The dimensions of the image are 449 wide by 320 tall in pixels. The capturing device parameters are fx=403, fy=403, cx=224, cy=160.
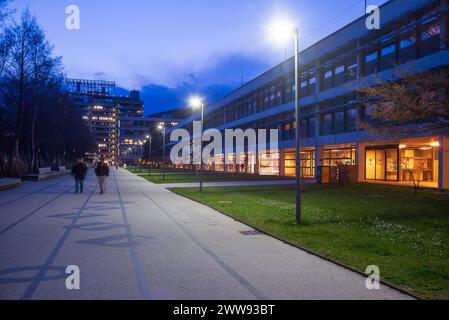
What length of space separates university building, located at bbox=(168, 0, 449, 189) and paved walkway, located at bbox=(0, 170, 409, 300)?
1258cm

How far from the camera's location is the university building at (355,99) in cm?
2602

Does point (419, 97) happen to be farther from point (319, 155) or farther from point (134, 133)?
point (134, 133)

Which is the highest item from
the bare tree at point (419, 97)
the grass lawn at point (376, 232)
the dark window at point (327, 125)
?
the dark window at point (327, 125)

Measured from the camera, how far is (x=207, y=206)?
54.7ft

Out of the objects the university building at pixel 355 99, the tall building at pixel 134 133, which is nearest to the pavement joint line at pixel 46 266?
the university building at pixel 355 99

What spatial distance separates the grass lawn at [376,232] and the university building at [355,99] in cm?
647

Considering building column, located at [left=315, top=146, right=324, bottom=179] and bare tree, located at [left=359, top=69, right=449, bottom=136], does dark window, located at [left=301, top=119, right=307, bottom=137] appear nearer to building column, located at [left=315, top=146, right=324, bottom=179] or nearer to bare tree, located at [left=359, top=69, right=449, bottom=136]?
building column, located at [left=315, top=146, right=324, bottom=179]

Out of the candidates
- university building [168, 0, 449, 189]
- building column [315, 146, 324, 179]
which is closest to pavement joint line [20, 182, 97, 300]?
university building [168, 0, 449, 189]

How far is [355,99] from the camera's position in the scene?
34531 millimetres

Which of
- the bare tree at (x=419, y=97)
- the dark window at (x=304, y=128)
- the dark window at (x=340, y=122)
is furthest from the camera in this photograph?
the dark window at (x=304, y=128)

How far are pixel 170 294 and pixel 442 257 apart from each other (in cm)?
537

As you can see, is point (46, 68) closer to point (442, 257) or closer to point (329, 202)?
point (329, 202)

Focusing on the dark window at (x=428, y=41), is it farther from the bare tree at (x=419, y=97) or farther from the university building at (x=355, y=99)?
the bare tree at (x=419, y=97)

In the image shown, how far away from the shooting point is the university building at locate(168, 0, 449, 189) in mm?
26016
